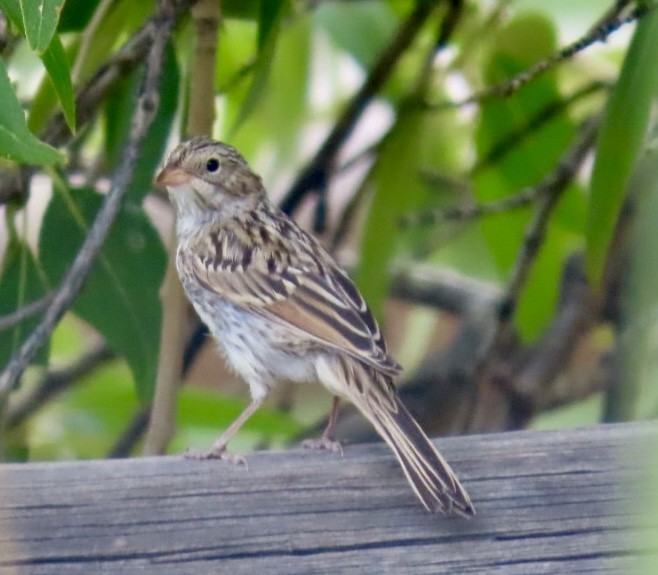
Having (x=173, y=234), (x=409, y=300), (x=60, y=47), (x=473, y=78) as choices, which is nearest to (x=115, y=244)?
(x=173, y=234)

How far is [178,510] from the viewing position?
5.81 feet

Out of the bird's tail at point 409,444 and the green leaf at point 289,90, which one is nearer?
the bird's tail at point 409,444

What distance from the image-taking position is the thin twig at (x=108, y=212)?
2299 mm

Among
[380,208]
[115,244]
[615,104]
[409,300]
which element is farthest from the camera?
[409,300]

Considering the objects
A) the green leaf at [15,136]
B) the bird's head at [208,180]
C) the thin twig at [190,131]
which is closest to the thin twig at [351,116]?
the bird's head at [208,180]

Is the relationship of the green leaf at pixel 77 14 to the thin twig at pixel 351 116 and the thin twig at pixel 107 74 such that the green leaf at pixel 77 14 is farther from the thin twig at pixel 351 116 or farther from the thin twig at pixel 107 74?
the thin twig at pixel 351 116

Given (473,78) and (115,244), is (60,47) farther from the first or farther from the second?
(473,78)

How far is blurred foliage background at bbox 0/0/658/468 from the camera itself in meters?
2.73

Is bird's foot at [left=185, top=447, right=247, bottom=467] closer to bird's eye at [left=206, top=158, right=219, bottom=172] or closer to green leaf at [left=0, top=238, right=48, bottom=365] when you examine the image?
green leaf at [left=0, top=238, right=48, bottom=365]

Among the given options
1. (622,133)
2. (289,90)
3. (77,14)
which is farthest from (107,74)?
(289,90)

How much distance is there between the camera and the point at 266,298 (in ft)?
9.44

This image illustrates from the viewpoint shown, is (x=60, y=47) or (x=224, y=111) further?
(x=224, y=111)

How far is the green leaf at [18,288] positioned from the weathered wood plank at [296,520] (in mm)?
945

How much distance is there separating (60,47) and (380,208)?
5.50ft
